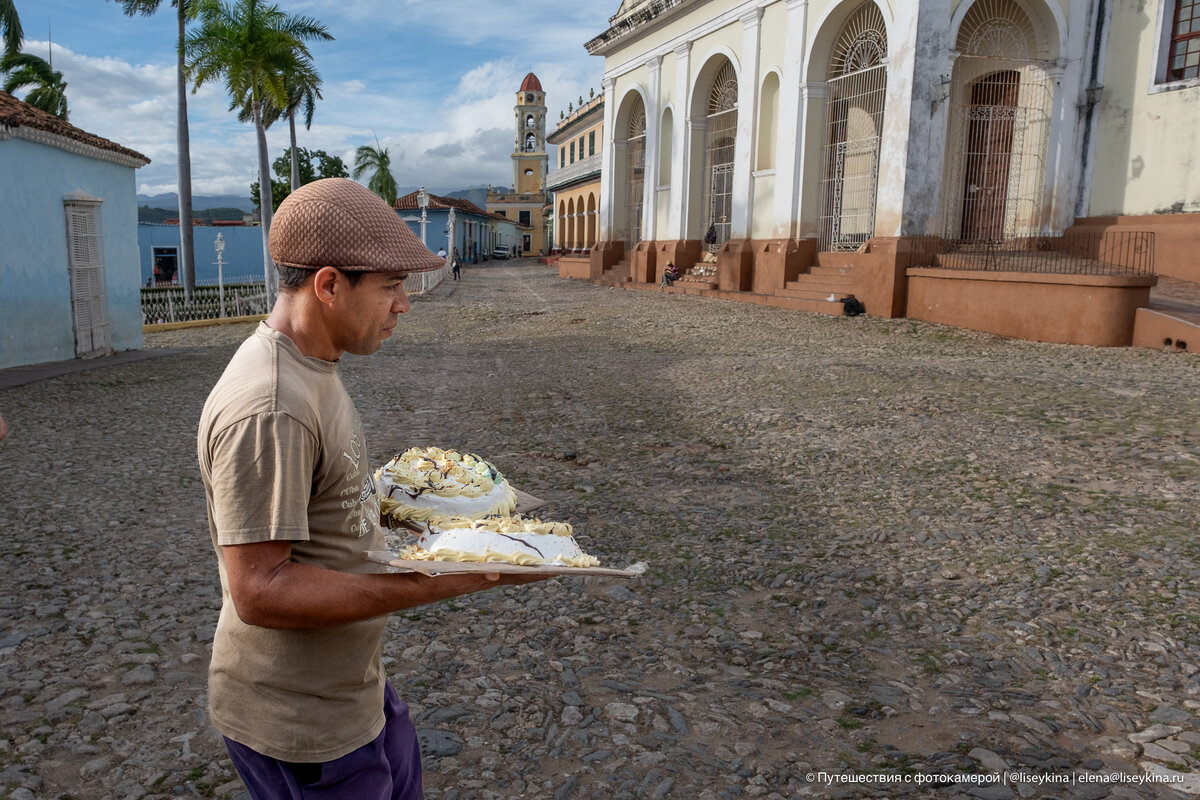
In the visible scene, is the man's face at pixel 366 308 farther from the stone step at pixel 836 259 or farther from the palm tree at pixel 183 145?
the palm tree at pixel 183 145

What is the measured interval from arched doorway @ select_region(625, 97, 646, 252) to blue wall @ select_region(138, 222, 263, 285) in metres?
21.5

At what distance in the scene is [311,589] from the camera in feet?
4.61

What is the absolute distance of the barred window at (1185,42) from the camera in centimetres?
1325

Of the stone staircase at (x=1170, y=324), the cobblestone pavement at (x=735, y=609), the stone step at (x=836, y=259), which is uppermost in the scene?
the stone step at (x=836, y=259)

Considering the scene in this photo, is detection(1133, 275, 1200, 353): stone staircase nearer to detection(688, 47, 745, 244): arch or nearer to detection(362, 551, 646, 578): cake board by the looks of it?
detection(362, 551, 646, 578): cake board

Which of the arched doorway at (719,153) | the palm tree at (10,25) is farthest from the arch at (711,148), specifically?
the palm tree at (10,25)

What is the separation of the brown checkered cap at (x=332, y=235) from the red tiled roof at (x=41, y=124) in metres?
11.9

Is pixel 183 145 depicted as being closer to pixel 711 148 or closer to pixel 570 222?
pixel 711 148

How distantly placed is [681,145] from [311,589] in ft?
75.9

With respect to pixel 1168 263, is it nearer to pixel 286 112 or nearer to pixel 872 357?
pixel 872 357

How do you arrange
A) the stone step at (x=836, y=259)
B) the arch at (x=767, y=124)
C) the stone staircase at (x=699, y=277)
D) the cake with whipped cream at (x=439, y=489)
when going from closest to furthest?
the cake with whipped cream at (x=439, y=489), the stone step at (x=836, y=259), the arch at (x=767, y=124), the stone staircase at (x=699, y=277)

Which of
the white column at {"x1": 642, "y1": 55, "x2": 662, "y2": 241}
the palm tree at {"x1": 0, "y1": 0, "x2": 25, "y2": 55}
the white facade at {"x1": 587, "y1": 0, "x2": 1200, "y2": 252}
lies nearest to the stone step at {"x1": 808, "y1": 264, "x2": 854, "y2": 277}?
→ the white facade at {"x1": 587, "y1": 0, "x2": 1200, "y2": 252}

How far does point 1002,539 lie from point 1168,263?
438 inches

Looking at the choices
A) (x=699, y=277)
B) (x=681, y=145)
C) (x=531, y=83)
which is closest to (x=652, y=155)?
(x=681, y=145)
